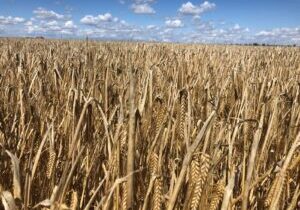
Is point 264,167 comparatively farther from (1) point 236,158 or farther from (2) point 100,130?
(2) point 100,130

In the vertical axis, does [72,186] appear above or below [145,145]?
below

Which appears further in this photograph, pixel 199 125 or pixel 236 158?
pixel 236 158

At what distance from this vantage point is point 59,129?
1766mm

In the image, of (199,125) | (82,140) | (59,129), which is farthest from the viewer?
(59,129)

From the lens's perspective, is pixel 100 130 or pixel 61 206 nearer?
pixel 61 206

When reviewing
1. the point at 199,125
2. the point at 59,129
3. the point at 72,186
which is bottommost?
the point at 72,186

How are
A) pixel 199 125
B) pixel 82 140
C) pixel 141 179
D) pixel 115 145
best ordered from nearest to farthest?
pixel 115 145
pixel 141 179
pixel 199 125
pixel 82 140

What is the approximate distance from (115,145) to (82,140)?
433 millimetres

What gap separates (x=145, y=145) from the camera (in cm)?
141

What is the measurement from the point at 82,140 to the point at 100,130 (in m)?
0.36

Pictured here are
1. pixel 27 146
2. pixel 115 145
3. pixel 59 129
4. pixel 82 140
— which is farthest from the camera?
pixel 59 129

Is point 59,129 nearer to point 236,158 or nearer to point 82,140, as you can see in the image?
point 82,140

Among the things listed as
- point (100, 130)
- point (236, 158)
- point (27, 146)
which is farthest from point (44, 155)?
point (236, 158)

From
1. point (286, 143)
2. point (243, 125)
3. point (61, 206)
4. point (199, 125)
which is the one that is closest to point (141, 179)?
point (199, 125)
